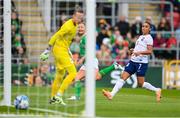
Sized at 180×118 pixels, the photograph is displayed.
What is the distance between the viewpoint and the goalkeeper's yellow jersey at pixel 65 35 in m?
19.3

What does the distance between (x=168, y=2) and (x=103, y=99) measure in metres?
12.1

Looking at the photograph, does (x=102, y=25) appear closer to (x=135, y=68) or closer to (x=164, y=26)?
(x=164, y=26)

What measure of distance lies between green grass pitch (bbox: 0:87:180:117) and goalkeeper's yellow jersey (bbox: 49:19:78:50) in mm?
1309

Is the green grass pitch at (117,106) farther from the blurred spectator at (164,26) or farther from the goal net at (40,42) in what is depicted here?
the blurred spectator at (164,26)

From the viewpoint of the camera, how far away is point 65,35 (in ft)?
64.2

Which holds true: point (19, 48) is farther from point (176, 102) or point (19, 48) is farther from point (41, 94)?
point (176, 102)

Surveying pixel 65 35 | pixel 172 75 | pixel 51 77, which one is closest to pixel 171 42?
pixel 172 75

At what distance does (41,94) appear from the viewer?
2241cm

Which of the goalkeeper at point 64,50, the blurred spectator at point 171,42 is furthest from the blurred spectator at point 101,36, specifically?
the goalkeeper at point 64,50

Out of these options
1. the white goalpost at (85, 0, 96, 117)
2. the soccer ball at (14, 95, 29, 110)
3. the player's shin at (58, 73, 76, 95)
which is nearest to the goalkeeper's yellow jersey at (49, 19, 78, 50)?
the player's shin at (58, 73, 76, 95)

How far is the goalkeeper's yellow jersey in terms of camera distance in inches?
762

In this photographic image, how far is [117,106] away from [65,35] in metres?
1.99

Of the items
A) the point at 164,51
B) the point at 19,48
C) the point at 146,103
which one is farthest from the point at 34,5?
the point at 146,103

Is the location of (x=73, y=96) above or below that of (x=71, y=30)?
below
